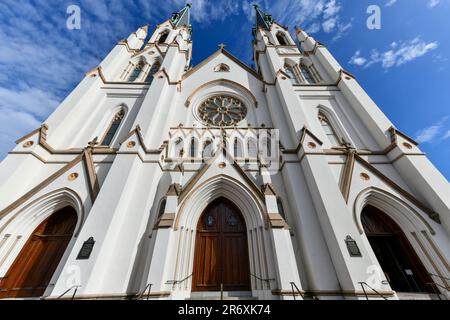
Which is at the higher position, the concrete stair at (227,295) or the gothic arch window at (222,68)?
the gothic arch window at (222,68)

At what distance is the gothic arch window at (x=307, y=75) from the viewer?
13.4 metres

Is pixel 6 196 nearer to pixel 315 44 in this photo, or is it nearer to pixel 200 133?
pixel 200 133

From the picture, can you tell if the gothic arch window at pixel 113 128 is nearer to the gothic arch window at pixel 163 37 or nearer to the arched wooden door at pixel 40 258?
the arched wooden door at pixel 40 258

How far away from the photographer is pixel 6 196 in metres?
6.52

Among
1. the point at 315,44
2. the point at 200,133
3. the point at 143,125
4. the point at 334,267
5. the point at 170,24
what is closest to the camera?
the point at 334,267

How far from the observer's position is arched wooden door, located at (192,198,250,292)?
6121 millimetres

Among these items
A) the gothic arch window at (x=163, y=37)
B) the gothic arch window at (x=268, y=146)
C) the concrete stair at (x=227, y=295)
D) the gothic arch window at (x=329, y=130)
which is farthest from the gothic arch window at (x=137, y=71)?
the concrete stair at (x=227, y=295)

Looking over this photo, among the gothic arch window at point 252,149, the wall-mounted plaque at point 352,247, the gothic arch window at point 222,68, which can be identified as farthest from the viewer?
the gothic arch window at point 222,68

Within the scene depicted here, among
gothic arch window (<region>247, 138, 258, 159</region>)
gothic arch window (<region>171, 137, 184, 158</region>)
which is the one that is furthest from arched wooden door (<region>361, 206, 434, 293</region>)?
gothic arch window (<region>171, 137, 184, 158</region>)

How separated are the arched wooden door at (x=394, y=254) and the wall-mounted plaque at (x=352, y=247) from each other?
215 cm

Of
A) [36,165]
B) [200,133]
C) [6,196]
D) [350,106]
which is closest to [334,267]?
[200,133]

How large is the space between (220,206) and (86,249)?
4.73m

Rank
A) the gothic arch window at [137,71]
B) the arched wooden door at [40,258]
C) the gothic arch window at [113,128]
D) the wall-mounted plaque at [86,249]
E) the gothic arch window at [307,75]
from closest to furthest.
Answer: the wall-mounted plaque at [86,249], the arched wooden door at [40,258], the gothic arch window at [113,128], the gothic arch window at [307,75], the gothic arch window at [137,71]

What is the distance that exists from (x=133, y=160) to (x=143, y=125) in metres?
2.32
